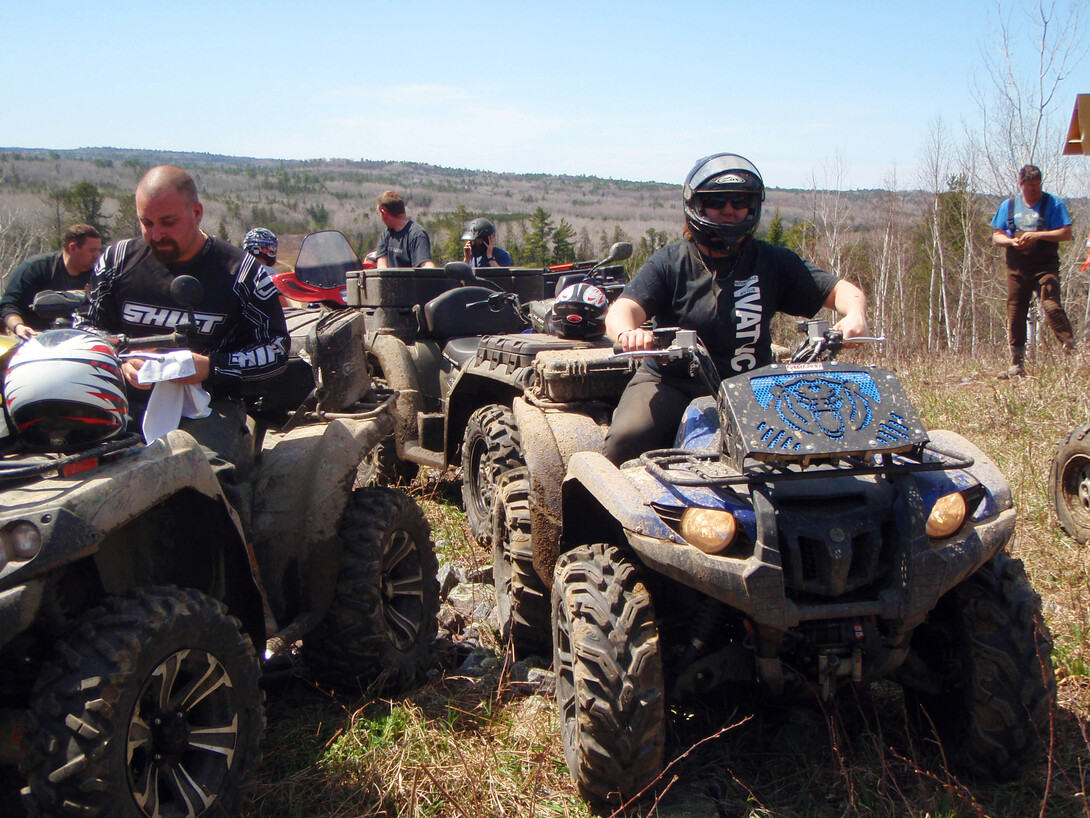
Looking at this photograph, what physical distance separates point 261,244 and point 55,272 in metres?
2.16

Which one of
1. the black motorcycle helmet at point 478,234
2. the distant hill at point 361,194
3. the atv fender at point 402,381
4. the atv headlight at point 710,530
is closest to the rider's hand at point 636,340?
the atv headlight at point 710,530

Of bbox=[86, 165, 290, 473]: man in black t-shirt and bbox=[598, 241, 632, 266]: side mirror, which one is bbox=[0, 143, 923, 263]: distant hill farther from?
bbox=[86, 165, 290, 473]: man in black t-shirt

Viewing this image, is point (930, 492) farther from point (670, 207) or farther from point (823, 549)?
point (670, 207)

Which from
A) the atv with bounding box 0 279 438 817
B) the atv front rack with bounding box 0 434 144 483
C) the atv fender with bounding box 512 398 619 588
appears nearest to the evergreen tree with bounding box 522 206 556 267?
the atv fender with bounding box 512 398 619 588

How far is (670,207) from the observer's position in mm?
115625

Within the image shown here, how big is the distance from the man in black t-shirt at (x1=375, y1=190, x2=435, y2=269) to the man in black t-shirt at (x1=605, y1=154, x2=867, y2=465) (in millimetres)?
4906

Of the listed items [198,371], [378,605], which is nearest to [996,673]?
[378,605]

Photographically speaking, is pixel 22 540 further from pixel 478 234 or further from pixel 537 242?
pixel 537 242

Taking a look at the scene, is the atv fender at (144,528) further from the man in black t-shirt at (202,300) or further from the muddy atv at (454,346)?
the muddy atv at (454,346)

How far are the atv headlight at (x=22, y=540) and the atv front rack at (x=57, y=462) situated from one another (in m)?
0.25

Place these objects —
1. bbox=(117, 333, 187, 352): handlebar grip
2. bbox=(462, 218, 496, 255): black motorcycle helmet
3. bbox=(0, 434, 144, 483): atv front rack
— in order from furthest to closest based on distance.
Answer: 1. bbox=(462, 218, 496, 255): black motorcycle helmet
2. bbox=(117, 333, 187, 352): handlebar grip
3. bbox=(0, 434, 144, 483): atv front rack

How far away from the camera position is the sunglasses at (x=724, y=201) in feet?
11.4

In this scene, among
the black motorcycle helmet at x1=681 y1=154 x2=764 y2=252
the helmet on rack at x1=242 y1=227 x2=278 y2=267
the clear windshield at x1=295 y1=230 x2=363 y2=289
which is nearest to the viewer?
the black motorcycle helmet at x1=681 y1=154 x2=764 y2=252

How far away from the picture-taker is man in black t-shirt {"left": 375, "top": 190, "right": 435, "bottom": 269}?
8359 millimetres
